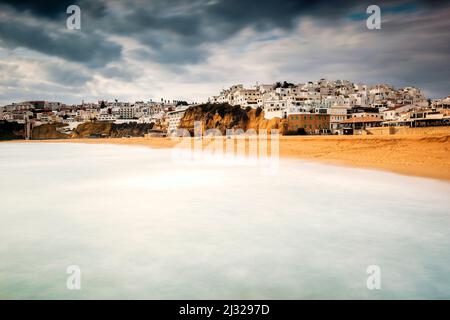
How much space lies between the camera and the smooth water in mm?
4938

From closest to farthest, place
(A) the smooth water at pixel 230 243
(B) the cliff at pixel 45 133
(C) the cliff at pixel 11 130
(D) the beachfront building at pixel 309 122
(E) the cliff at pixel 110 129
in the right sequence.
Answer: (A) the smooth water at pixel 230 243 < (D) the beachfront building at pixel 309 122 < (E) the cliff at pixel 110 129 < (C) the cliff at pixel 11 130 < (B) the cliff at pixel 45 133

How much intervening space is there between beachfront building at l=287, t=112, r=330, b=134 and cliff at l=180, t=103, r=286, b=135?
762 cm

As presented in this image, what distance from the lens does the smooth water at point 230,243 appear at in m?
4.94

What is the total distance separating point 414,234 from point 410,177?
952 cm

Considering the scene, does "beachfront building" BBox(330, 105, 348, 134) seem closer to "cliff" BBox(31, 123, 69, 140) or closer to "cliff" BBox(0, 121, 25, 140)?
"cliff" BBox(31, 123, 69, 140)

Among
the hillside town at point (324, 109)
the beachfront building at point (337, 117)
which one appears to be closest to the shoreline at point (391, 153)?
the hillside town at point (324, 109)

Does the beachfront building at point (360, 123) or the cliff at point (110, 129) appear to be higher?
the cliff at point (110, 129)

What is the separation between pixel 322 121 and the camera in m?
77.8

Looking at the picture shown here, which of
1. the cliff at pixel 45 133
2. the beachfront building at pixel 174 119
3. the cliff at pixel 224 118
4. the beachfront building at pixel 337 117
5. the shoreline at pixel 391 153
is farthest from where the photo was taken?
the cliff at pixel 45 133

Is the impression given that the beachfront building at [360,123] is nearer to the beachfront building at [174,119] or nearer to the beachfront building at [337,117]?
the beachfront building at [337,117]

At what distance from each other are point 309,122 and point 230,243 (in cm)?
7397

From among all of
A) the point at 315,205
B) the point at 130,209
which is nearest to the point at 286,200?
the point at 315,205

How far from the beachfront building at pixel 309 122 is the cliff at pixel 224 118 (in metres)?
7.62

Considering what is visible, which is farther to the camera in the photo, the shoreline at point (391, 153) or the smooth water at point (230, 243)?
the shoreline at point (391, 153)
